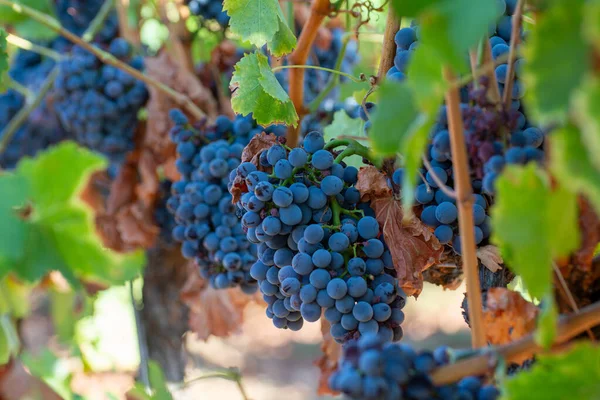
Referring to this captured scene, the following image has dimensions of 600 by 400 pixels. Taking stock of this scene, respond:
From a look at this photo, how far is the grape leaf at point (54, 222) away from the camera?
63 centimetres

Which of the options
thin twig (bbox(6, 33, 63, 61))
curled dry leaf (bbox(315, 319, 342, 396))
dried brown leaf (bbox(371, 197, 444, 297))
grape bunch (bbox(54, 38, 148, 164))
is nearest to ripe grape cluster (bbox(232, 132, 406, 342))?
dried brown leaf (bbox(371, 197, 444, 297))

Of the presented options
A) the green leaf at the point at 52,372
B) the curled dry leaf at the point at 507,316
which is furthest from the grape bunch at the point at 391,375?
the green leaf at the point at 52,372

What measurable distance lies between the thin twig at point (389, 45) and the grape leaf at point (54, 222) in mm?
385

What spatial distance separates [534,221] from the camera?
18.0 inches

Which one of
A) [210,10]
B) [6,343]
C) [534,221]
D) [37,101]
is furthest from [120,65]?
[534,221]

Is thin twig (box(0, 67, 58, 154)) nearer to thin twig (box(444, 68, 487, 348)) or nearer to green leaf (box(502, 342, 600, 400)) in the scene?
thin twig (box(444, 68, 487, 348))

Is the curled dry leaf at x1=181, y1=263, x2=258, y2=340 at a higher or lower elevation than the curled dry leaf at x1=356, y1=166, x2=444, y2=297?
higher

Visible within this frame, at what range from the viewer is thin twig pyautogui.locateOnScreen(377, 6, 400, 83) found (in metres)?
0.81

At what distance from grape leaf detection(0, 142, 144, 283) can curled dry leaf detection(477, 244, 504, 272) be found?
16.9 inches

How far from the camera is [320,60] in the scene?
164cm

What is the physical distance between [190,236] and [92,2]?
93cm

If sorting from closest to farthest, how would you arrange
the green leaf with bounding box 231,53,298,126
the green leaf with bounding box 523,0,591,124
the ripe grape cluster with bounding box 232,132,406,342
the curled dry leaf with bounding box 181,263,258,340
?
the green leaf with bounding box 523,0,591,124, the ripe grape cluster with bounding box 232,132,406,342, the green leaf with bounding box 231,53,298,126, the curled dry leaf with bounding box 181,263,258,340

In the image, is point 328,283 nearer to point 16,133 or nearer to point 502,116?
point 502,116

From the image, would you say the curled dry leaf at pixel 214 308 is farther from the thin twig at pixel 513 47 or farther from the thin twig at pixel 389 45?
the thin twig at pixel 513 47
